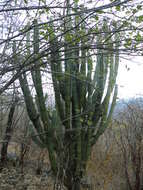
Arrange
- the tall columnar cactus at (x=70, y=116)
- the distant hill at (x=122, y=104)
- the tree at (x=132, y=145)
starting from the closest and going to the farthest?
the tall columnar cactus at (x=70, y=116)
the tree at (x=132, y=145)
the distant hill at (x=122, y=104)

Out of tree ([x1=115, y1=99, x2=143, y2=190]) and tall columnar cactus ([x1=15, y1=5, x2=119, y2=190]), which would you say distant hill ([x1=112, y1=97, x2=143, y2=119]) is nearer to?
tree ([x1=115, y1=99, x2=143, y2=190])

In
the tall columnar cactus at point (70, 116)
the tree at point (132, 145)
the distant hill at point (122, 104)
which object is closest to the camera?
the tall columnar cactus at point (70, 116)

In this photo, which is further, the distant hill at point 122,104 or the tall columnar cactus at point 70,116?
the distant hill at point 122,104

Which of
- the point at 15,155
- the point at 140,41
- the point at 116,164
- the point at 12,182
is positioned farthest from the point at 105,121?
the point at 15,155

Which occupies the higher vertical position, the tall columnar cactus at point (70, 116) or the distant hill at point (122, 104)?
the distant hill at point (122, 104)

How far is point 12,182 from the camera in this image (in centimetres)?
636

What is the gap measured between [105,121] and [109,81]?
896mm

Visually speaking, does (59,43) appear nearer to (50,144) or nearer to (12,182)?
(50,144)

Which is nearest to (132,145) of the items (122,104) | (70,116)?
(122,104)

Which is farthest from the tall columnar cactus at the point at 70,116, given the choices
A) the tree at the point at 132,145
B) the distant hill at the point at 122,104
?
the distant hill at the point at 122,104

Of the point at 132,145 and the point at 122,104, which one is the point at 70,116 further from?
the point at 122,104

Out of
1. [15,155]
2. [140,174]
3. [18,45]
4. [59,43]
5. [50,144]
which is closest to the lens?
[59,43]

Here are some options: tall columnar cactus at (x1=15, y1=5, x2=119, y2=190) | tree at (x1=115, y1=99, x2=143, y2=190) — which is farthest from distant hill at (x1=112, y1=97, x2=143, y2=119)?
tall columnar cactus at (x1=15, y1=5, x2=119, y2=190)

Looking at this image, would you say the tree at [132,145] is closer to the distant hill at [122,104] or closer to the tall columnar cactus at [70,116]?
the distant hill at [122,104]
